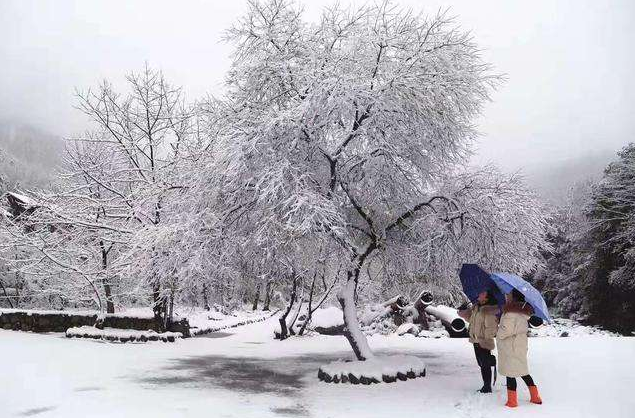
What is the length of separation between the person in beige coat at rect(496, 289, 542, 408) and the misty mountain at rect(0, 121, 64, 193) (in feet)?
80.3

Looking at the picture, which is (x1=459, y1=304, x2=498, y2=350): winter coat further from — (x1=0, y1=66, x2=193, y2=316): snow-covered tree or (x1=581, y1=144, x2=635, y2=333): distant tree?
(x1=581, y1=144, x2=635, y2=333): distant tree

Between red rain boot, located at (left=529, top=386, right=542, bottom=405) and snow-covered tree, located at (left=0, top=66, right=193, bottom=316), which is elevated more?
snow-covered tree, located at (left=0, top=66, right=193, bottom=316)

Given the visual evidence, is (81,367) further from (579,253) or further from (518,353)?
(579,253)

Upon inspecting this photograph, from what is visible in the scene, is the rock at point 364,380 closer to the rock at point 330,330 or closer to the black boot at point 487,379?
the black boot at point 487,379

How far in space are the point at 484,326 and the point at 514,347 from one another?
95cm

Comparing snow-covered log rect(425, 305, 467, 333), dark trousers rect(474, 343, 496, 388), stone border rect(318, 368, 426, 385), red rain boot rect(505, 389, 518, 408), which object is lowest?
red rain boot rect(505, 389, 518, 408)

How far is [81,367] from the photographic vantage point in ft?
32.8

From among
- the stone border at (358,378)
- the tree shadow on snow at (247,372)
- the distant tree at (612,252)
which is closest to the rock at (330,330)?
the tree shadow on snow at (247,372)

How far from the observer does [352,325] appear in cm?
998

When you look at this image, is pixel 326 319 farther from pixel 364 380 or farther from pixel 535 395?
pixel 535 395

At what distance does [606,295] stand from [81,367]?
1247 inches

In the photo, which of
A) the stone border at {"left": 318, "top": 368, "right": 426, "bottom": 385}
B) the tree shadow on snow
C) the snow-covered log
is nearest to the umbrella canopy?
the stone border at {"left": 318, "top": 368, "right": 426, "bottom": 385}

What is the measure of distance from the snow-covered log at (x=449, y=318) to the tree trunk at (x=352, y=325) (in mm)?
8027

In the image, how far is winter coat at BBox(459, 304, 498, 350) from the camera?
26.1ft
